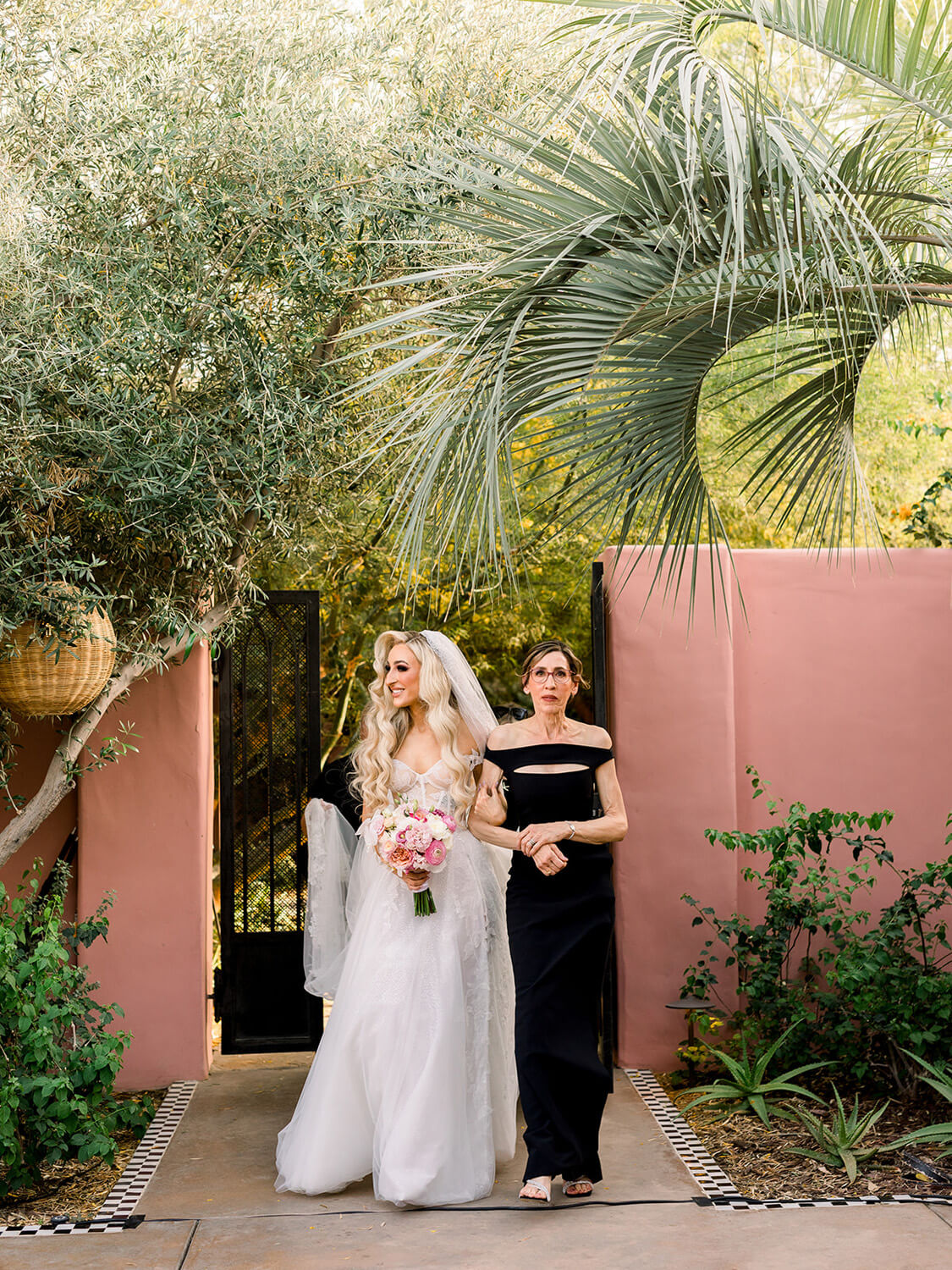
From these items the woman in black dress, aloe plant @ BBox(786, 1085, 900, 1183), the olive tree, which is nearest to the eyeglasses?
the woman in black dress

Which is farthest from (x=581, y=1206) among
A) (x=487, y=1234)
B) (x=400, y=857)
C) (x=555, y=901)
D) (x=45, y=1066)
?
(x=45, y=1066)

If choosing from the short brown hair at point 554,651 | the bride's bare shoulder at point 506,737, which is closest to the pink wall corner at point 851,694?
the short brown hair at point 554,651

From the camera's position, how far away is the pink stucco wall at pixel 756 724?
5652mm

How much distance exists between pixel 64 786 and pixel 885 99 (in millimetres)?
3998

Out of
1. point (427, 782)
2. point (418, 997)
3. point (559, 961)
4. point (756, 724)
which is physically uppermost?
point (756, 724)

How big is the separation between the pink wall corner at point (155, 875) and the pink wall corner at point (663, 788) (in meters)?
1.92

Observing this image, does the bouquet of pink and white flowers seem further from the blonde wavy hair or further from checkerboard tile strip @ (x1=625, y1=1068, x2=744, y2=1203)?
checkerboard tile strip @ (x1=625, y1=1068, x2=744, y2=1203)

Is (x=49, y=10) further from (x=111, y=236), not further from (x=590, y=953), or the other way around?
(x=590, y=953)

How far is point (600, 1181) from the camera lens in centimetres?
429

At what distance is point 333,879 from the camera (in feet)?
17.2

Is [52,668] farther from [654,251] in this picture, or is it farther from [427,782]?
[654,251]

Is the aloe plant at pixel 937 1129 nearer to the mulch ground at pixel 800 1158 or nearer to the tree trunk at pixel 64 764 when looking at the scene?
the mulch ground at pixel 800 1158

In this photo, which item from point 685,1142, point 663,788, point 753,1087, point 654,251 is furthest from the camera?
point 663,788

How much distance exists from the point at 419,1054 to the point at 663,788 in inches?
76.5
